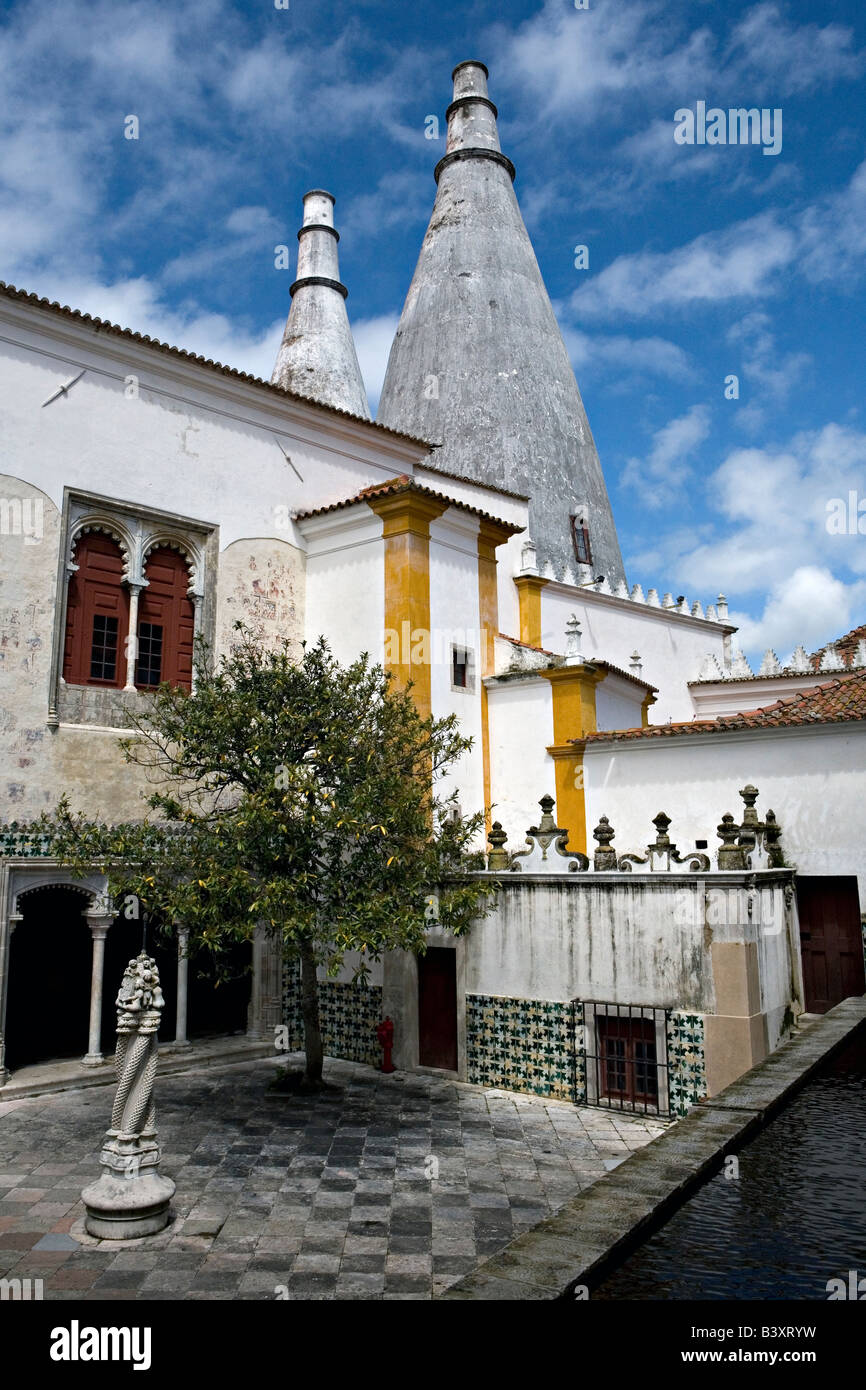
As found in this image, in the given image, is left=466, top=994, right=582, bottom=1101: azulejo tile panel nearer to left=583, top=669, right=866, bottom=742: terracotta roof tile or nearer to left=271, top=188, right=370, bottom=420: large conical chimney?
left=583, top=669, right=866, bottom=742: terracotta roof tile

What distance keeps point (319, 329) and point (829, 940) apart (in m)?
25.4

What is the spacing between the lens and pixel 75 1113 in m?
11.0

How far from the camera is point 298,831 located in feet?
34.0

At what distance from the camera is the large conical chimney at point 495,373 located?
24375 millimetres

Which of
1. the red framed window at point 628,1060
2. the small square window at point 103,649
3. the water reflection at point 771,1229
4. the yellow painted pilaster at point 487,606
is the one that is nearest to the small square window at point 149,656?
the small square window at point 103,649

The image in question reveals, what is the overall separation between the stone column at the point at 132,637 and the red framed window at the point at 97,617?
0.07 m

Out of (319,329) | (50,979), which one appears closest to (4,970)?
(50,979)

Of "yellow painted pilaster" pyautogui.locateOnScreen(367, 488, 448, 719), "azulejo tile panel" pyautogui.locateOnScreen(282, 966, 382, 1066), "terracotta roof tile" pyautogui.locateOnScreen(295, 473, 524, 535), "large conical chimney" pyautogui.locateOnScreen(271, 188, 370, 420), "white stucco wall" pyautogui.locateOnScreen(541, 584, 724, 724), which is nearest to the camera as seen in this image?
"azulejo tile panel" pyautogui.locateOnScreen(282, 966, 382, 1066)

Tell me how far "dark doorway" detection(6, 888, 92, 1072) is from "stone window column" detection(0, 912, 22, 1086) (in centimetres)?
89

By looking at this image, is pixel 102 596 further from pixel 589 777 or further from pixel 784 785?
pixel 784 785

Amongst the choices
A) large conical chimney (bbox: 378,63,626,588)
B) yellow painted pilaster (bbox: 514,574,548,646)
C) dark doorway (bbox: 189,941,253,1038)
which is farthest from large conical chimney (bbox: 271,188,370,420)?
dark doorway (bbox: 189,941,253,1038)

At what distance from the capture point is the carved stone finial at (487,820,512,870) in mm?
13195

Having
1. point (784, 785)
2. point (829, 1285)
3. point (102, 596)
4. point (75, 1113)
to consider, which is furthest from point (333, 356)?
point (829, 1285)

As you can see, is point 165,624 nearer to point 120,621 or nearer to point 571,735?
point 120,621
